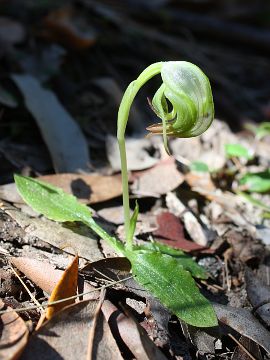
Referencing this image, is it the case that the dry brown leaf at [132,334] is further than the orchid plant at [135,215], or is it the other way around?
the orchid plant at [135,215]

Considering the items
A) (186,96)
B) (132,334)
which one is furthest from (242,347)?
(186,96)

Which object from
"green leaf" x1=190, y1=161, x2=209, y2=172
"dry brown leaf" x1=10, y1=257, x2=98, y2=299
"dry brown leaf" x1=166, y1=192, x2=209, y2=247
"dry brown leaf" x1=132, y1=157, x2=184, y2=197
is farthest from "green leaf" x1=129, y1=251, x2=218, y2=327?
"green leaf" x1=190, y1=161, x2=209, y2=172

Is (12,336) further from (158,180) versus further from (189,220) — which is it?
(158,180)

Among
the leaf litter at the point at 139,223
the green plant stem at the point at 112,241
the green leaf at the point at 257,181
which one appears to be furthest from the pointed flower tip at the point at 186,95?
the green leaf at the point at 257,181

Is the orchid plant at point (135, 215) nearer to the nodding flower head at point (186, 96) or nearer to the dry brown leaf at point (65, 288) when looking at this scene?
the nodding flower head at point (186, 96)

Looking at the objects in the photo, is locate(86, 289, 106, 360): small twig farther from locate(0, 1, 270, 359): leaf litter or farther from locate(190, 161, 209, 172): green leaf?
locate(190, 161, 209, 172): green leaf
